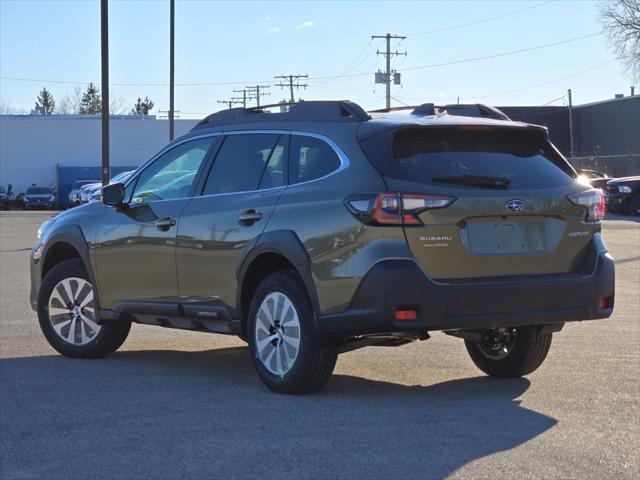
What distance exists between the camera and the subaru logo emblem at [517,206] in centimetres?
A: 648

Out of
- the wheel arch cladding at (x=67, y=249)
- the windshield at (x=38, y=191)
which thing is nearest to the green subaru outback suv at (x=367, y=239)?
the wheel arch cladding at (x=67, y=249)

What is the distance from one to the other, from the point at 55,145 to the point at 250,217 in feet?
232

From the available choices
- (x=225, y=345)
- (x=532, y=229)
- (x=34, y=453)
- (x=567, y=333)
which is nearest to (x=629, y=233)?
(x=567, y=333)

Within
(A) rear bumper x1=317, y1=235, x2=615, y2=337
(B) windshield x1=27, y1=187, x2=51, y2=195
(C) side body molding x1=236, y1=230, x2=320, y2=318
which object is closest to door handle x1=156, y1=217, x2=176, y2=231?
(C) side body molding x1=236, y1=230, x2=320, y2=318

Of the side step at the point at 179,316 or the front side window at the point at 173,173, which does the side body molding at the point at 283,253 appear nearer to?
the side step at the point at 179,316

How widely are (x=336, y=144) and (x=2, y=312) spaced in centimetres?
618

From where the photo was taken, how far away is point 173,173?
322 inches

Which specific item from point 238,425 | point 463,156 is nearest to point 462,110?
point 463,156

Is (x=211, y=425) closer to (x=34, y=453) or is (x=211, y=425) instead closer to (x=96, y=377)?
(x=34, y=453)

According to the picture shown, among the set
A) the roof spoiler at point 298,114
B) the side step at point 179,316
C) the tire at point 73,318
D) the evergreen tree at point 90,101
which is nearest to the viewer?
A: the roof spoiler at point 298,114

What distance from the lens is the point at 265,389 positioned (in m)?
7.09

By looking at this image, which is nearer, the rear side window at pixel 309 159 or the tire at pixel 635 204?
the rear side window at pixel 309 159

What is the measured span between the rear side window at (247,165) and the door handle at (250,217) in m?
0.21

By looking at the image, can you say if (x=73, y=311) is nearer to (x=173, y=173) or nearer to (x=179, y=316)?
(x=179, y=316)
